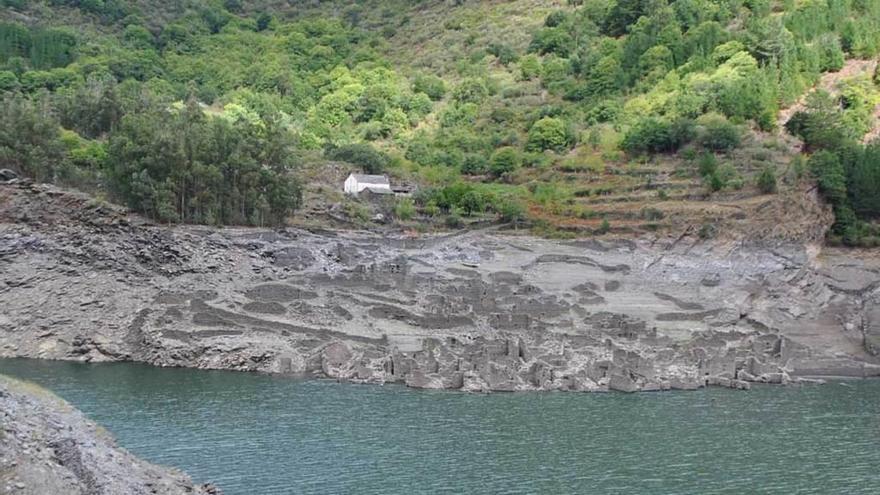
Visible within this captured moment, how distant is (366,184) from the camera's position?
236 feet

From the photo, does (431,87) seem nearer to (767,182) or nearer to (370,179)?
(370,179)

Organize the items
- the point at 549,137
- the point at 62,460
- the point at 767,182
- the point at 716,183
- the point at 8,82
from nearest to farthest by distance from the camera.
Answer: the point at 62,460, the point at 767,182, the point at 716,183, the point at 549,137, the point at 8,82

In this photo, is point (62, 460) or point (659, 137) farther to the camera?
point (659, 137)

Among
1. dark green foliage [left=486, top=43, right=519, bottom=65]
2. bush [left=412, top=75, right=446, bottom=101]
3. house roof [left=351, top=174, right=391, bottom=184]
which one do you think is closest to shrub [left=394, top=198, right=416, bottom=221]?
house roof [left=351, top=174, right=391, bottom=184]

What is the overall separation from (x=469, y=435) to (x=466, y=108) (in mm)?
63165

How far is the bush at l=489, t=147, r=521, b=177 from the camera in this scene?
257ft

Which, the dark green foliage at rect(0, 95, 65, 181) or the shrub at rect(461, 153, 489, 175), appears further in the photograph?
the shrub at rect(461, 153, 489, 175)

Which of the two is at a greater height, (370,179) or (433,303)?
(370,179)

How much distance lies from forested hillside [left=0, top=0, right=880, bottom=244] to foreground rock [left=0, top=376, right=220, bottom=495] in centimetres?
3084

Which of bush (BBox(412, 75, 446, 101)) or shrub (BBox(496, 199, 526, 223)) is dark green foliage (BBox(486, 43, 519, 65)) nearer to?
bush (BBox(412, 75, 446, 101))

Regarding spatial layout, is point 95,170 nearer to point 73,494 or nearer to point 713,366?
point 713,366

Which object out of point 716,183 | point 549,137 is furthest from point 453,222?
point 549,137

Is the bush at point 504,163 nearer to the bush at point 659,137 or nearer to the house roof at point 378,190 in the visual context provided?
the bush at point 659,137

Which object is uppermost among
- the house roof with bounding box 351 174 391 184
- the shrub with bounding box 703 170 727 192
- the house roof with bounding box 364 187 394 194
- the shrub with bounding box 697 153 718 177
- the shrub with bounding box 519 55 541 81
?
the shrub with bounding box 519 55 541 81
